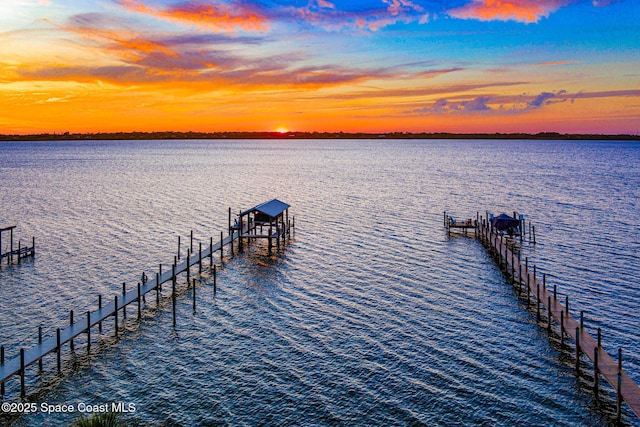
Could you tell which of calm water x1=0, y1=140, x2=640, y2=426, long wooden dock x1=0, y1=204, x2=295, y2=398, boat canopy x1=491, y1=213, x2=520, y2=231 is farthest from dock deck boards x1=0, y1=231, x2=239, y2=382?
boat canopy x1=491, y1=213, x2=520, y2=231

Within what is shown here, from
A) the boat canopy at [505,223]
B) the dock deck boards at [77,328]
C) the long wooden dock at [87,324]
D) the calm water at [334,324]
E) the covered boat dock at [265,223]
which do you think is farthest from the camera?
the boat canopy at [505,223]

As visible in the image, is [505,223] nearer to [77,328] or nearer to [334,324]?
[334,324]

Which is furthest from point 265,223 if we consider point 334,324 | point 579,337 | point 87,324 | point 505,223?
point 579,337

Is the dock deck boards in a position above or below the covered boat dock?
below

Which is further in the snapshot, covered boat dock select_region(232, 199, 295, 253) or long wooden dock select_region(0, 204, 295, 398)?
covered boat dock select_region(232, 199, 295, 253)

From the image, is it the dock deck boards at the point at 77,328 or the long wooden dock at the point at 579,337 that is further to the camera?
the dock deck boards at the point at 77,328

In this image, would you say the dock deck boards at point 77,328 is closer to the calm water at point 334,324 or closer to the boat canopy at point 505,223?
the calm water at point 334,324

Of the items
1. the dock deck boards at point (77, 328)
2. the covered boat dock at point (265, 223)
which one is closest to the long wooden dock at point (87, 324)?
the dock deck boards at point (77, 328)

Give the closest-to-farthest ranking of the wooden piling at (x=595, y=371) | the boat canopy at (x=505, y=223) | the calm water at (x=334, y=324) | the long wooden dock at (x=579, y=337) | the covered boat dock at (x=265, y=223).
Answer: the long wooden dock at (x=579, y=337) < the calm water at (x=334, y=324) < the wooden piling at (x=595, y=371) < the covered boat dock at (x=265, y=223) < the boat canopy at (x=505, y=223)

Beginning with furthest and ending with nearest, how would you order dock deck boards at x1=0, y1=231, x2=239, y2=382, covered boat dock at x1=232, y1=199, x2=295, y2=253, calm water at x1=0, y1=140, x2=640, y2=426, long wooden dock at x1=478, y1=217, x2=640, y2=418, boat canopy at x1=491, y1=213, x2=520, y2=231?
boat canopy at x1=491, y1=213, x2=520, y2=231 → covered boat dock at x1=232, y1=199, x2=295, y2=253 → dock deck boards at x1=0, y1=231, x2=239, y2=382 → calm water at x1=0, y1=140, x2=640, y2=426 → long wooden dock at x1=478, y1=217, x2=640, y2=418

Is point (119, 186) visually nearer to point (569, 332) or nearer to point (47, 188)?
point (47, 188)

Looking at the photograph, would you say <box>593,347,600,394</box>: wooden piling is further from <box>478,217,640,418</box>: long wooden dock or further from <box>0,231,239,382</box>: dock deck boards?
<box>0,231,239,382</box>: dock deck boards
